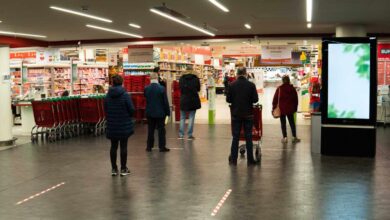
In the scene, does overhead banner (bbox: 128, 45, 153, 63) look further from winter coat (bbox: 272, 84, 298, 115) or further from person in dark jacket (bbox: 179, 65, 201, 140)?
winter coat (bbox: 272, 84, 298, 115)

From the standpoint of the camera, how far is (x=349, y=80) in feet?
32.3

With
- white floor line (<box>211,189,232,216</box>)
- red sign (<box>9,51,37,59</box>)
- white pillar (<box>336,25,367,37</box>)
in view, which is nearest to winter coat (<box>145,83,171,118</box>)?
white floor line (<box>211,189,232,216</box>)

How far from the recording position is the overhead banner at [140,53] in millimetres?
19255

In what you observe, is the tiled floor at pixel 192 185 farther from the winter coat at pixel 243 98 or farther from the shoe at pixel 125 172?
the winter coat at pixel 243 98

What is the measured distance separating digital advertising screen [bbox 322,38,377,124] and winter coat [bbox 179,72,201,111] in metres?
3.67

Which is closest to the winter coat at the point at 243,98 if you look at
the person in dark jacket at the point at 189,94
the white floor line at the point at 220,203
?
the white floor line at the point at 220,203

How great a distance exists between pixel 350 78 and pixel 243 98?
2.43m

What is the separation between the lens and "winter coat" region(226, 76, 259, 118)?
8.80 m

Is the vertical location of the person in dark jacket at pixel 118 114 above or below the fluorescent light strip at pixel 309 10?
below

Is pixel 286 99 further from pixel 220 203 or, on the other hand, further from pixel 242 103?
pixel 220 203

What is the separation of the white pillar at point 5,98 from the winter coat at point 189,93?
4398 millimetres

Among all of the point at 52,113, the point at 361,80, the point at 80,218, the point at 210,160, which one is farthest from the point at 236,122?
the point at 52,113

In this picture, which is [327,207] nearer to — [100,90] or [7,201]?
[7,201]

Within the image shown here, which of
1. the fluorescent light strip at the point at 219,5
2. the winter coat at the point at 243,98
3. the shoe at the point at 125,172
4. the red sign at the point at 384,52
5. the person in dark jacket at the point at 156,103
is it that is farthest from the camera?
the red sign at the point at 384,52
